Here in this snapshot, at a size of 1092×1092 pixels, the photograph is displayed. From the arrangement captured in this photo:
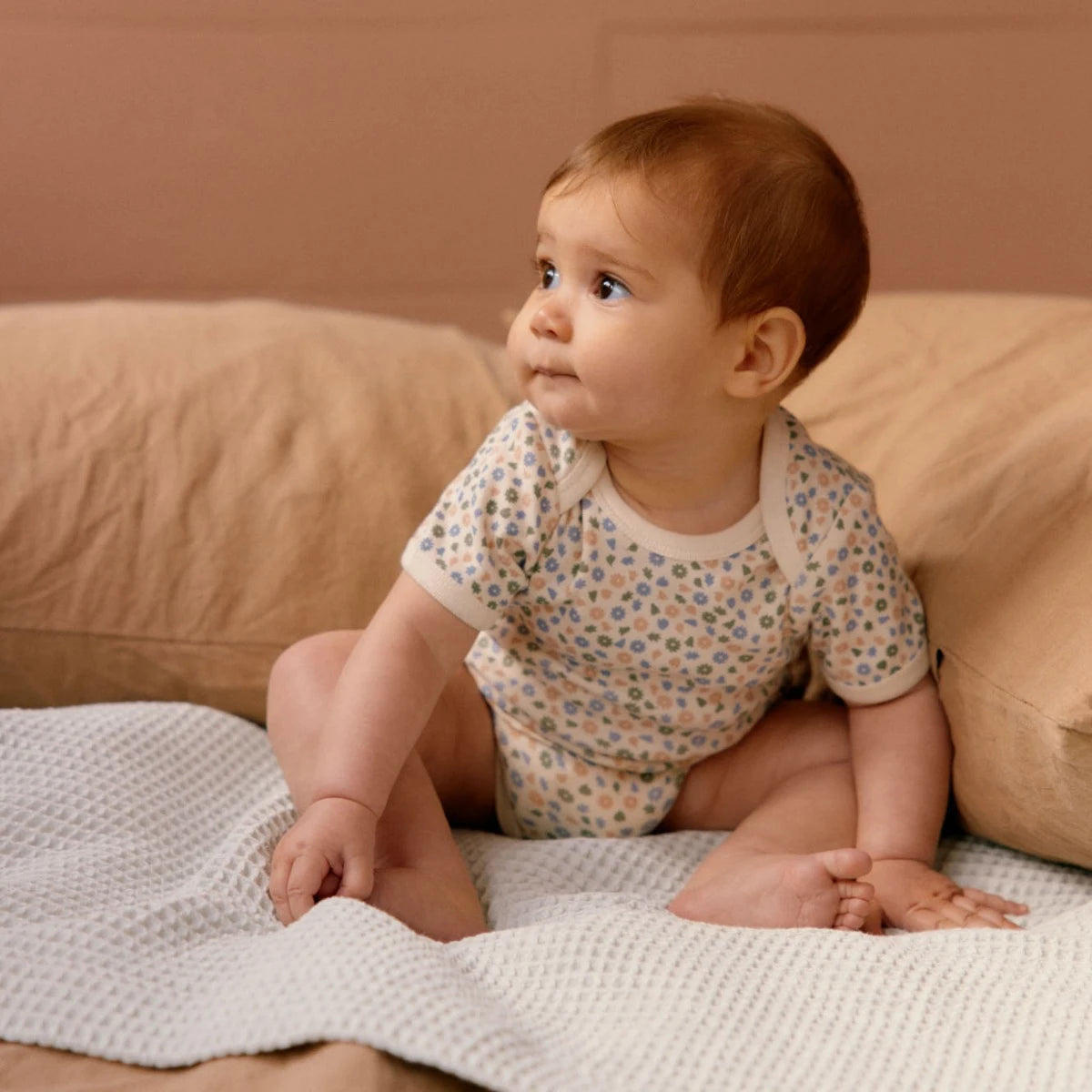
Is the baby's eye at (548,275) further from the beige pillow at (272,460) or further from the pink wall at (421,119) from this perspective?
the pink wall at (421,119)

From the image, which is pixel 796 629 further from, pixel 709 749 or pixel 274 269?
pixel 274 269

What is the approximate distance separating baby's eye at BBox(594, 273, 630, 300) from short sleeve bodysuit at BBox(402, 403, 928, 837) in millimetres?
116

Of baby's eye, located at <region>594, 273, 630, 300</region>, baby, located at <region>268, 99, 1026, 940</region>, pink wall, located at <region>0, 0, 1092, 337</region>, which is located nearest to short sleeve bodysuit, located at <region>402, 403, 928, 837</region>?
baby, located at <region>268, 99, 1026, 940</region>

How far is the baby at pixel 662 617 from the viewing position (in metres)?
0.87

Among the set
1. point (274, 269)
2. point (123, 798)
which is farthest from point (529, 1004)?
point (274, 269)

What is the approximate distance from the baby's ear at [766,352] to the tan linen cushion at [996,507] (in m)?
0.20

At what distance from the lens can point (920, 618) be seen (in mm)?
1018

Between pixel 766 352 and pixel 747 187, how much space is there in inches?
4.2

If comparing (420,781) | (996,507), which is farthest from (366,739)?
(996,507)

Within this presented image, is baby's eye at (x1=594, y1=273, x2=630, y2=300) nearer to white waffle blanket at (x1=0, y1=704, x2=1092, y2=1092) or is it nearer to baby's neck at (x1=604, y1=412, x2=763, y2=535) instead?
baby's neck at (x1=604, y1=412, x2=763, y2=535)

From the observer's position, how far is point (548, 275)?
919 millimetres

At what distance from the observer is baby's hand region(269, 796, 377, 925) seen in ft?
2.67

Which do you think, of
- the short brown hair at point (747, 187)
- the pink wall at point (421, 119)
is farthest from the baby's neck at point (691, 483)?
the pink wall at point (421, 119)

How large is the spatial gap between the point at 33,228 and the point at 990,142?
3.97 ft
